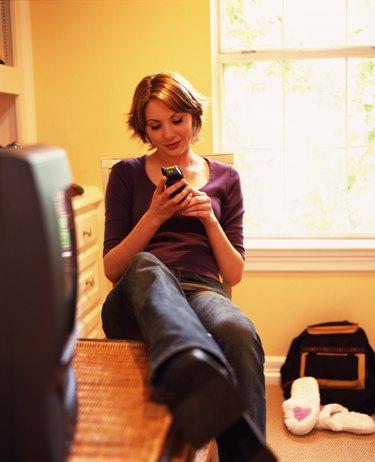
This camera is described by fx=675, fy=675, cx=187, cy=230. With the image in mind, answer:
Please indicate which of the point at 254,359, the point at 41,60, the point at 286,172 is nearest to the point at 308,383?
the point at 286,172

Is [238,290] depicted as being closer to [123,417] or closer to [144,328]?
[144,328]

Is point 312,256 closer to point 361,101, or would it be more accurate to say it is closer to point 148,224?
point 361,101

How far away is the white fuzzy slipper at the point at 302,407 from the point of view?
2459mm

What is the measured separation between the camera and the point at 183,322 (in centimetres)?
120

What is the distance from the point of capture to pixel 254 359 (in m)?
1.46

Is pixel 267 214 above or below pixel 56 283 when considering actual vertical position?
below

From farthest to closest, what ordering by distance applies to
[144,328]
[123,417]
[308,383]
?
1. [308,383]
2. [144,328]
3. [123,417]

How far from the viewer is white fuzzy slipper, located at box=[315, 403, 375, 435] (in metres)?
2.47

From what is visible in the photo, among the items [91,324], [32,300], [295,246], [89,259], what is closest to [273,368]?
[295,246]

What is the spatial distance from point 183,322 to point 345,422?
1521 mm

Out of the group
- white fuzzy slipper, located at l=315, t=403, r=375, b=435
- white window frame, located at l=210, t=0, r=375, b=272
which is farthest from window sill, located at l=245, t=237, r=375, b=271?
white fuzzy slipper, located at l=315, t=403, r=375, b=435

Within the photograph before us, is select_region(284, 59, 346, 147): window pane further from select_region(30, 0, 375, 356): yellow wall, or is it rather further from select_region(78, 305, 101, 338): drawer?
select_region(78, 305, 101, 338): drawer

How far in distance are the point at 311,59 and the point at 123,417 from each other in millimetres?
2255

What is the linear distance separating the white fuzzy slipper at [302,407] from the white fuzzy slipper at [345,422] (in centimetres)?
3
